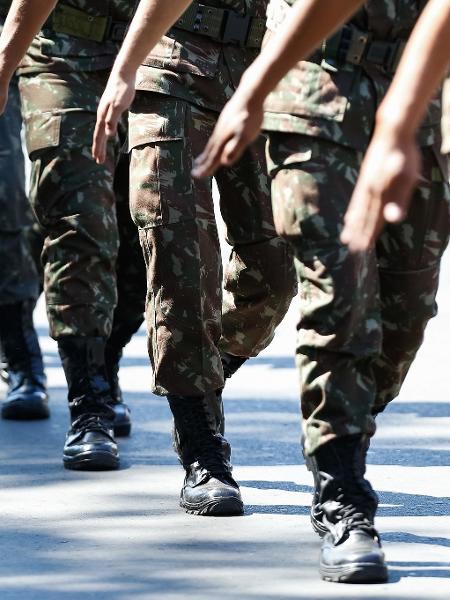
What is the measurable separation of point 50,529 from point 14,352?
2215 mm

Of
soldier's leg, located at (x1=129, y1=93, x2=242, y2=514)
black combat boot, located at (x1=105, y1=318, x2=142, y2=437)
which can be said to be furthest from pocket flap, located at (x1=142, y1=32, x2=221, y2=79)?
black combat boot, located at (x1=105, y1=318, x2=142, y2=437)

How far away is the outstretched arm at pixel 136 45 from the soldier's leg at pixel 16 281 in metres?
2.09

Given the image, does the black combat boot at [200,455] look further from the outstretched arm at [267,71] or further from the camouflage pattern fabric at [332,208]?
the outstretched arm at [267,71]

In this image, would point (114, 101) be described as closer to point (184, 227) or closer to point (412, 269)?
point (184, 227)

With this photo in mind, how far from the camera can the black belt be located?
401cm

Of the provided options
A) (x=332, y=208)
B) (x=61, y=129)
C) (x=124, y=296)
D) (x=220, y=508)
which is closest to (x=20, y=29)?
(x=61, y=129)

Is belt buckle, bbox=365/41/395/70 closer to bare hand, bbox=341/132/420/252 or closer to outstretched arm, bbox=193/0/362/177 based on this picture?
outstretched arm, bbox=193/0/362/177

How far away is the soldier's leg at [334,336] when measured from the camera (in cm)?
395

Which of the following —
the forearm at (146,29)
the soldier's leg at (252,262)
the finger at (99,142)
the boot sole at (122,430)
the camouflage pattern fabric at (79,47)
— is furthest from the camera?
the boot sole at (122,430)

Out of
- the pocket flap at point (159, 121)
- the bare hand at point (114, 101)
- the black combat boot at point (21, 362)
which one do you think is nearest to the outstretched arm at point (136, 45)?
the bare hand at point (114, 101)

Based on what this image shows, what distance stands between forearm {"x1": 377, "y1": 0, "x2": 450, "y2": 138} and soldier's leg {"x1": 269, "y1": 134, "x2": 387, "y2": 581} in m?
1.42

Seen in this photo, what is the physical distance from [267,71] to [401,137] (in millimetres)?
516

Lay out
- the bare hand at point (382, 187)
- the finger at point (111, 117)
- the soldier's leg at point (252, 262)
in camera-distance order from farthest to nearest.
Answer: the soldier's leg at point (252, 262) < the finger at point (111, 117) < the bare hand at point (382, 187)

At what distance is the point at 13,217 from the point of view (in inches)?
264
